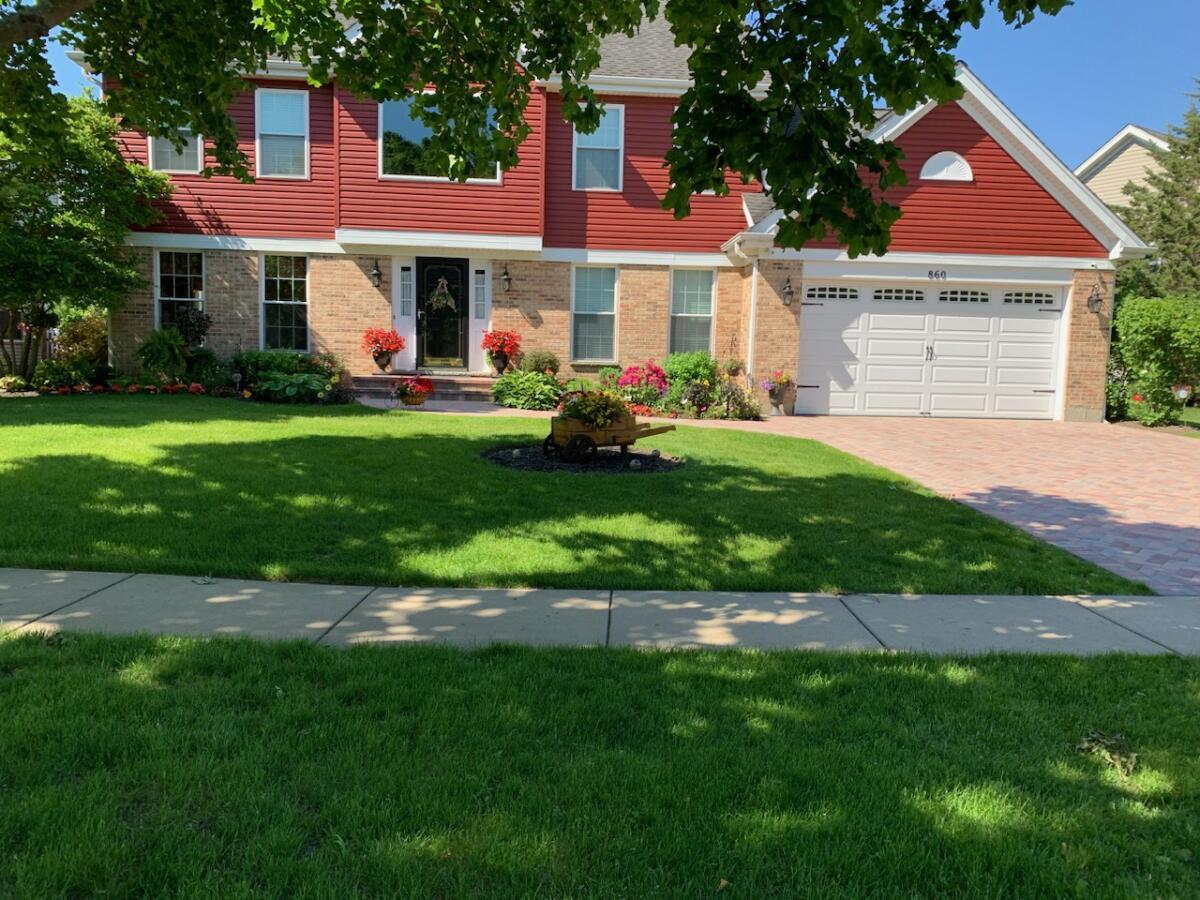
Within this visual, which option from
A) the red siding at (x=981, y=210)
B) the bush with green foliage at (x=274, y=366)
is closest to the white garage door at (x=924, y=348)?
the red siding at (x=981, y=210)

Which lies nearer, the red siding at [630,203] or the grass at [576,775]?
the grass at [576,775]

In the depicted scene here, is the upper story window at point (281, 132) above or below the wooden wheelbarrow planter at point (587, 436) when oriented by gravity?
above

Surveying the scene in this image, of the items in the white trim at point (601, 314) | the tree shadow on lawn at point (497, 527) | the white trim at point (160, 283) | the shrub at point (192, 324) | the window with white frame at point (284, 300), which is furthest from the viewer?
the white trim at point (601, 314)

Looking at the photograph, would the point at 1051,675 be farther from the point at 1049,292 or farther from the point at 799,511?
the point at 1049,292

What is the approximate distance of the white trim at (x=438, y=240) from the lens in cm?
1638

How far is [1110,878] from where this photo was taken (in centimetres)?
247

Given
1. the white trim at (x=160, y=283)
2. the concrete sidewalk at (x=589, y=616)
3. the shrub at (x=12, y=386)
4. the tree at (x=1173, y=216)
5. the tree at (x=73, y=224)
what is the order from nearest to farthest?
the concrete sidewalk at (x=589, y=616) < the tree at (x=73, y=224) < the shrub at (x=12, y=386) < the white trim at (x=160, y=283) < the tree at (x=1173, y=216)

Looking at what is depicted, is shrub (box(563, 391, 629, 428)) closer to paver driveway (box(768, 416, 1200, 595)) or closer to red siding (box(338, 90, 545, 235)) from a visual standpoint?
paver driveway (box(768, 416, 1200, 595))

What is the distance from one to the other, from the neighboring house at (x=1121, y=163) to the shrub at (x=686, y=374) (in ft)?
75.9

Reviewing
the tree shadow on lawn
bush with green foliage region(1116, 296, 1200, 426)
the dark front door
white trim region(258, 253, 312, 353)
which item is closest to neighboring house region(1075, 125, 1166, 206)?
bush with green foliage region(1116, 296, 1200, 426)

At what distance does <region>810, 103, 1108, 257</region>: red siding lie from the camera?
16141 millimetres

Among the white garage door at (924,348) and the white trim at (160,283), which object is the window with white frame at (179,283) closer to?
the white trim at (160,283)

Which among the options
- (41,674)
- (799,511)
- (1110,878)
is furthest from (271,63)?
(1110,878)

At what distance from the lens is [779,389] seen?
16062 mm
